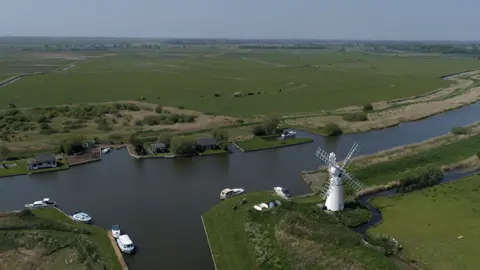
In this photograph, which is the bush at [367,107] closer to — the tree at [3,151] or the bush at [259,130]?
the bush at [259,130]

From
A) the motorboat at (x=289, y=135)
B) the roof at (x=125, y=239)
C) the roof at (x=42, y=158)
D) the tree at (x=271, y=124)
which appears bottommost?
the roof at (x=125, y=239)

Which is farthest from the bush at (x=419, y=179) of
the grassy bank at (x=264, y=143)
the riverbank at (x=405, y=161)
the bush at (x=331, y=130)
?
the bush at (x=331, y=130)

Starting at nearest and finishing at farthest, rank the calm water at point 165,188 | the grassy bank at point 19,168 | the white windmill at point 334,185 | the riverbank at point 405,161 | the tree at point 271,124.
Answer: the calm water at point 165,188, the white windmill at point 334,185, the riverbank at point 405,161, the grassy bank at point 19,168, the tree at point 271,124

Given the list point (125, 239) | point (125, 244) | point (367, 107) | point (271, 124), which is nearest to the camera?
point (125, 244)

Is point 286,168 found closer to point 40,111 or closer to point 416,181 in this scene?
point 416,181

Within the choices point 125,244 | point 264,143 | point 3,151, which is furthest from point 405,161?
point 3,151

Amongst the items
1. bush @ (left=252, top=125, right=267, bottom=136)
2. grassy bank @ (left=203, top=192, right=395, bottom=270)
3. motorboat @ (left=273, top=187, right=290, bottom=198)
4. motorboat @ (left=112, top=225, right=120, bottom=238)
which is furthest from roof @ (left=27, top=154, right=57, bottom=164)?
bush @ (left=252, top=125, right=267, bottom=136)

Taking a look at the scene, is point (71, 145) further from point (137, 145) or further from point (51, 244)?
point (51, 244)
